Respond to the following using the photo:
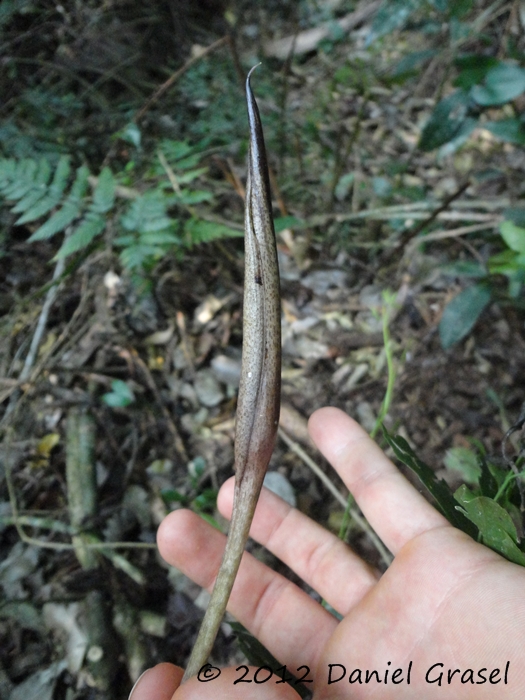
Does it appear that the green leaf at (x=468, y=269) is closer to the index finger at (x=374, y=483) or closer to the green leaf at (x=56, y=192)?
the index finger at (x=374, y=483)

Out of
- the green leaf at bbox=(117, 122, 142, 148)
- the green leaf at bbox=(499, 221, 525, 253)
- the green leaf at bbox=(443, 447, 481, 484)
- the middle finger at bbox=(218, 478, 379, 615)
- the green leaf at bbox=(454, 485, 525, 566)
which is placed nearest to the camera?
the green leaf at bbox=(454, 485, 525, 566)

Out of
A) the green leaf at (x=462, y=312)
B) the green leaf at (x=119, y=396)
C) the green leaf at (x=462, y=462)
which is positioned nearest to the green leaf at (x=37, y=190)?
the green leaf at (x=119, y=396)

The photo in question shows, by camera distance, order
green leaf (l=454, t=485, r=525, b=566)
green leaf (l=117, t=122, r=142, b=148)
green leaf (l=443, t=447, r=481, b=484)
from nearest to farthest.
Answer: green leaf (l=454, t=485, r=525, b=566), green leaf (l=443, t=447, r=481, b=484), green leaf (l=117, t=122, r=142, b=148)

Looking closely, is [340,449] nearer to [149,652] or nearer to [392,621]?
[392,621]

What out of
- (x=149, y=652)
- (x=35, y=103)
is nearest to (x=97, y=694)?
(x=149, y=652)

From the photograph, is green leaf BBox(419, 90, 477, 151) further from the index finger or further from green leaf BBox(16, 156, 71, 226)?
A: green leaf BBox(16, 156, 71, 226)

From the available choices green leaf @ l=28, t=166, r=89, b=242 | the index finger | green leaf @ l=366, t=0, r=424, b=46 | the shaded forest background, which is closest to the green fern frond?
the shaded forest background
